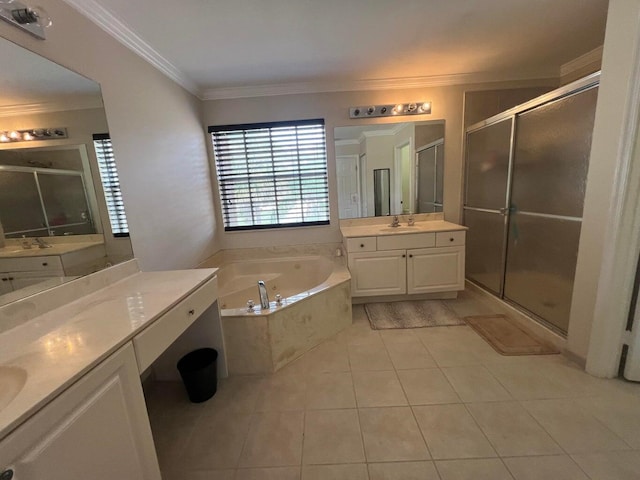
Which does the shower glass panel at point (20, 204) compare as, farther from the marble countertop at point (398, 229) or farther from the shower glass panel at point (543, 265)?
the shower glass panel at point (543, 265)

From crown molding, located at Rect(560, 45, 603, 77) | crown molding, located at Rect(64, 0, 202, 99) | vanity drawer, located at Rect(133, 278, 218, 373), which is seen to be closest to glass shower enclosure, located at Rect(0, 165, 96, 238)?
vanity drawer, located at Rect(133, 278, 218, 373)

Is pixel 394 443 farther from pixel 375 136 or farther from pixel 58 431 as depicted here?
pixel 375 136

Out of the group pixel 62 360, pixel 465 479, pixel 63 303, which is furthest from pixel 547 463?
pixel 63 303

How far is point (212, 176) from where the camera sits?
2.93m

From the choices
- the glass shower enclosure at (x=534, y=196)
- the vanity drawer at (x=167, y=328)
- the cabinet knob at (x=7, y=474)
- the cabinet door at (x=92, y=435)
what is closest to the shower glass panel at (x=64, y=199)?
the vanity drawer at (x=167, y=328)

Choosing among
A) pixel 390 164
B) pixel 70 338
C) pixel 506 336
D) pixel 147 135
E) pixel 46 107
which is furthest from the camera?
pixel 390 164

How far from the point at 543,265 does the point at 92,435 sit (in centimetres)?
275

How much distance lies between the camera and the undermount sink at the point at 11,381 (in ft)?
2.25

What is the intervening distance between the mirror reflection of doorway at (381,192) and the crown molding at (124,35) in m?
2.08

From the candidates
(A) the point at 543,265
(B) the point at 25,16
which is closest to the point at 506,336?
(A) the point at 543,265

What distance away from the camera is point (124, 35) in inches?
65.2

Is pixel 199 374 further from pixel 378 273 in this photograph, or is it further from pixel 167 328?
pixel 378 273

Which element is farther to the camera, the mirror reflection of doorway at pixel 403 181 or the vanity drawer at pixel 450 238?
the mirror reflection of doorway at pixel 403 181

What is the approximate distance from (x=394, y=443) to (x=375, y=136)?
2.67m
